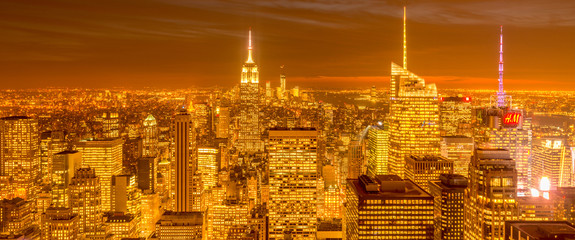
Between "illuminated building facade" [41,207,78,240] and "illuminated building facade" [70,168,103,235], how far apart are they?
4.24 ft

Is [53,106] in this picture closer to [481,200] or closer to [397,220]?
[397,220]

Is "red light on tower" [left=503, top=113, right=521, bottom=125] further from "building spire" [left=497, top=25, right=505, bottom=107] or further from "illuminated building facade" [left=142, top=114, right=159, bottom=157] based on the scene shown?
"illuminated building facade" [left=142, top=114, right=159, bottom=157]

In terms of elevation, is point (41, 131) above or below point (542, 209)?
above

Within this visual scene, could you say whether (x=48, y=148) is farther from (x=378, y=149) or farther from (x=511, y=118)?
(x=511, y=118)

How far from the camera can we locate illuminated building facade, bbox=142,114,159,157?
27972mm

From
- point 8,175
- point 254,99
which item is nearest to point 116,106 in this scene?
point 8,175

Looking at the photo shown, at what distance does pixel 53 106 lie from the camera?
2194 centimetres

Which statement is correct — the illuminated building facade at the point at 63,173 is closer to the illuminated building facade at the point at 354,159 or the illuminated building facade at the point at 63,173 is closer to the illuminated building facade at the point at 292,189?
the illuminated building facade at the point at 292,189

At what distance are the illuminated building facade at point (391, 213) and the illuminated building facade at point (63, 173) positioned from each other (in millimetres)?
16602

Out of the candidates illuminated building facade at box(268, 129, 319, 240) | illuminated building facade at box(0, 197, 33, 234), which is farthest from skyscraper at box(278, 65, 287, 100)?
illuminated building facade at box(0, 197, 33, 234)

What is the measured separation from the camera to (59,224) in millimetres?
23188

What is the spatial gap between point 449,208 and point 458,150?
8278 mm

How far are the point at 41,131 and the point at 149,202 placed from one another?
6.69 meters

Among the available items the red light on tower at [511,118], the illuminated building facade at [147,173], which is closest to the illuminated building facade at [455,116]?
the red light on tower at [511,118]
